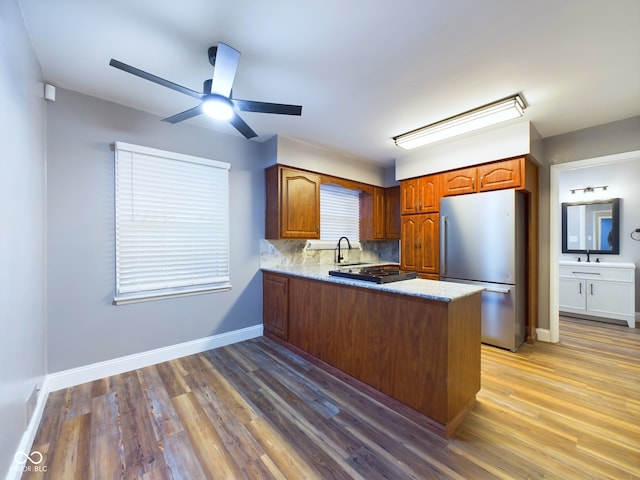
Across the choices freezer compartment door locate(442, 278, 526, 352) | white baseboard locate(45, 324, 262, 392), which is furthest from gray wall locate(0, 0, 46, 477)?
freezer compartment door locate(442, 278, 526, 352)

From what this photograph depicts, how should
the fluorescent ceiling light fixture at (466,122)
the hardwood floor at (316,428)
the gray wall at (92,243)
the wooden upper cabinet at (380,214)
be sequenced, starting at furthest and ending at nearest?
the wooden upper cabinet at (380,214)
the fluorescent ceiling light fixture at (466,122)
the gray wall at (92,243)
the hardwood floor at (316,428)

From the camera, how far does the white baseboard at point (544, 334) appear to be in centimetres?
329

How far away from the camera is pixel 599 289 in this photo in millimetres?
3990

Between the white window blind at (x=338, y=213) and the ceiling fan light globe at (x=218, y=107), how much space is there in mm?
2268

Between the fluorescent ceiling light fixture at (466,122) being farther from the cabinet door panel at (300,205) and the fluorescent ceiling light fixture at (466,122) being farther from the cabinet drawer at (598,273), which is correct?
the cabinet drawer at (598,273)

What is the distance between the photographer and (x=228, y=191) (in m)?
3.26

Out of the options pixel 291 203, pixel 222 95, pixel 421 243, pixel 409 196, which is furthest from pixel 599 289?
pixel 222 95

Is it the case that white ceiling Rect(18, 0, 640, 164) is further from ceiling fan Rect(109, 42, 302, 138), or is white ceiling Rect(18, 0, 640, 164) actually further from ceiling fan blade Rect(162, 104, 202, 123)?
ceiling fan blade Rect(162, 104, 202, 123)

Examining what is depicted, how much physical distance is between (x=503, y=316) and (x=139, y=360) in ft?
12.8

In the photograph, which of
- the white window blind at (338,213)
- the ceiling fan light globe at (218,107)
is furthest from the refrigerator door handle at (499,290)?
the ceiling fan light globe at (218,107)

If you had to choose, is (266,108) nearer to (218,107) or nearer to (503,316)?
(218,107)

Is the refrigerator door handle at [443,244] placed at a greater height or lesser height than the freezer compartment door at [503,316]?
greater

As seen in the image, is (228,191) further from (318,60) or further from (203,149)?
(318,60)

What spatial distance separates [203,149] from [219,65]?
1602mm
